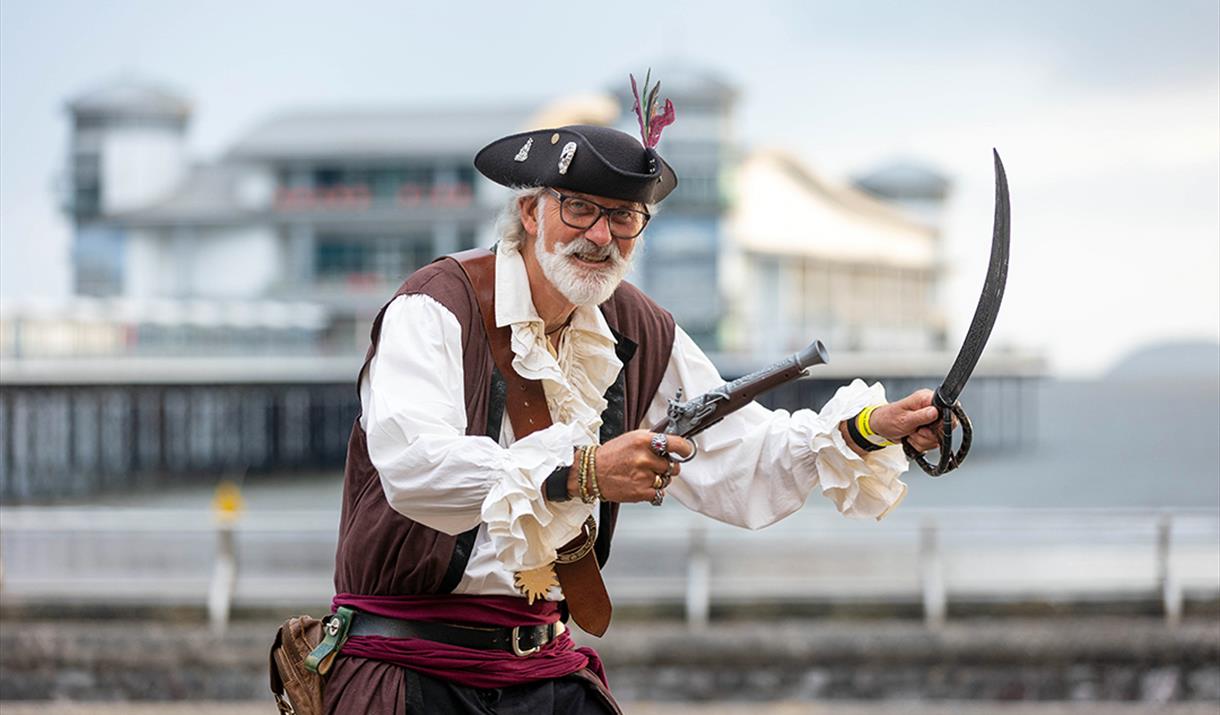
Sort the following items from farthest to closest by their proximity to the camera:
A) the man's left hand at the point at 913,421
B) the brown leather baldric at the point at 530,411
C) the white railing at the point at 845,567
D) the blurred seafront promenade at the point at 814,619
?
the white railing at the point at 845,567 → the blurred seafront promenade at the point at 814,619 → the brown leather baldric at the point at 530,411 → the man's left hand at the point at 913,421

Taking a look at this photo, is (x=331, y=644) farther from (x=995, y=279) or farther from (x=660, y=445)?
(x=995, y=279)

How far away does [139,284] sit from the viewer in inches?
1800

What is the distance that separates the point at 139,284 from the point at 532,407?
147ft

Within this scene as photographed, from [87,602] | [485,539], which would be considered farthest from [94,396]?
[485,539]

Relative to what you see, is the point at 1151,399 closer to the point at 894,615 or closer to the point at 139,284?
the point at 139,284

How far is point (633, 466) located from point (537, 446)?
0.14m

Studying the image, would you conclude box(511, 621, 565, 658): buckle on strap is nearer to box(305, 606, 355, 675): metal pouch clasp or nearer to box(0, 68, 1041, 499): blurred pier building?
box(305, 606, 355, 675): metal pouch clasp

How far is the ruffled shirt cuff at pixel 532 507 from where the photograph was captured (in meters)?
2.14

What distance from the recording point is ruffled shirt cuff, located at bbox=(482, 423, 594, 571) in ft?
7.04

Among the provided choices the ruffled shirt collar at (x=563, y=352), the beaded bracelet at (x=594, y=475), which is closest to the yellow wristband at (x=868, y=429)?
the ruffled shirt collar at (x=563, y=352)

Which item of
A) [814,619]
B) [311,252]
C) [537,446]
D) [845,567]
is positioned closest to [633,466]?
[537,446]

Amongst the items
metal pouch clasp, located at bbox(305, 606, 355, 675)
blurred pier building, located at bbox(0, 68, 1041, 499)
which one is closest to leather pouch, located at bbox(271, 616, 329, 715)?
metal pouch clasp, located at bbox(305, 606, 355, 675)

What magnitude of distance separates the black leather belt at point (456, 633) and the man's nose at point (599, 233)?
1.89 feet

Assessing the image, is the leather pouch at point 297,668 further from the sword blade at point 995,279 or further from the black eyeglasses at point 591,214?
Result: the sword blade at point 995,279
